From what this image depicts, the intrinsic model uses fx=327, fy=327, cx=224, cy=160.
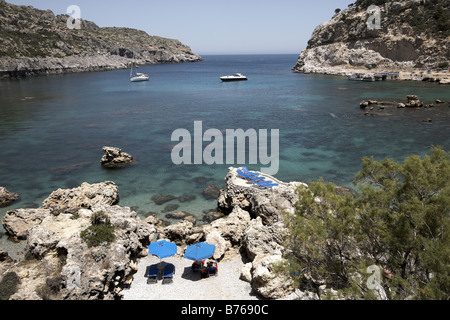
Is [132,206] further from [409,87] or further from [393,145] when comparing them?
[409,87]

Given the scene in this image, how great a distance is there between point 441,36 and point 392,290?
112 metres

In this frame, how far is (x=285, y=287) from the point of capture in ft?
49.2

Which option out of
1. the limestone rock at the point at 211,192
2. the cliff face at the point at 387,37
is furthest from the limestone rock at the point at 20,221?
the cliff face at the point at 387,37

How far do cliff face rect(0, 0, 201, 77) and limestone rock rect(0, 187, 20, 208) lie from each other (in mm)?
113272

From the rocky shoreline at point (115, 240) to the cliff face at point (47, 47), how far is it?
120 meters

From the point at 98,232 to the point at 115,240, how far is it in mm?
953

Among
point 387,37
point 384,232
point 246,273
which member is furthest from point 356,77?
point 384,232

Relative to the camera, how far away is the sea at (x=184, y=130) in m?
30.4

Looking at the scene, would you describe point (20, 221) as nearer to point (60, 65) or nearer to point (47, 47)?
point (60, 65)

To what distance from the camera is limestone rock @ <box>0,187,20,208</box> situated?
26500 millimetres

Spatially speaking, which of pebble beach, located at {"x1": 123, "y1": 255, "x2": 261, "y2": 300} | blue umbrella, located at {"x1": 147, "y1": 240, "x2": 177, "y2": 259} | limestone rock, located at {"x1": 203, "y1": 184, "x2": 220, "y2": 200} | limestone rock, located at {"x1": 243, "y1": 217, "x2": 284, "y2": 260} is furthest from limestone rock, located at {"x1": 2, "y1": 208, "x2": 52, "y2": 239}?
limestone rock, located at {"x1": 243, "y1": 217, "x2": 284, "y2": 260}

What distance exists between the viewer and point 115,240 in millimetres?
16766

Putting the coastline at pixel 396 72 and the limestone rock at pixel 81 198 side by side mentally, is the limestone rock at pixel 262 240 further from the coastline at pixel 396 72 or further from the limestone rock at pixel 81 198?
the coastline at pixel 396 72
